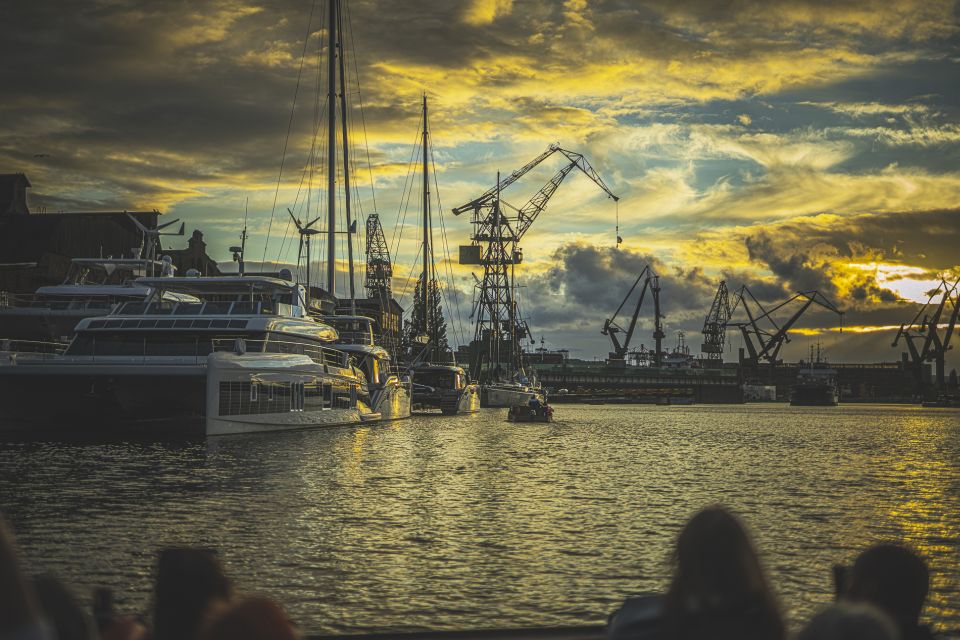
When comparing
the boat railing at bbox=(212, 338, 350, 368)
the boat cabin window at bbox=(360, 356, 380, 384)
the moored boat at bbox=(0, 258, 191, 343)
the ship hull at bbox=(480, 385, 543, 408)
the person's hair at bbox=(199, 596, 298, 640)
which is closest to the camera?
the person's hair at bbox=(199, 596, 298, 640)

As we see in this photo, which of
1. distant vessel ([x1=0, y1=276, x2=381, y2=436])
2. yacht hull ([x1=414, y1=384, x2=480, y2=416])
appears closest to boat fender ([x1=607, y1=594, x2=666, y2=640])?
distant vessel ([x1=0, y1=276, x2=381, y2=436])

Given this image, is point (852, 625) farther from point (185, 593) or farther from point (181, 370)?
point (181, 370)

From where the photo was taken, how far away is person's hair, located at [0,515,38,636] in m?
2.79

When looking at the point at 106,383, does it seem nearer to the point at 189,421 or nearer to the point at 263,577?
the point at 189,421

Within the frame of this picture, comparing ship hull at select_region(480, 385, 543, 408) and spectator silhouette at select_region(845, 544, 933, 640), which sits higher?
spectator silhouette at select_region(845, 544, 933, 640)

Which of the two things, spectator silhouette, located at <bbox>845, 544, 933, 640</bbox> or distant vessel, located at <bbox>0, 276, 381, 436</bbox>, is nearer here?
spectator silhouette, located at <bbox>845, 544, 933, 640</bbox>

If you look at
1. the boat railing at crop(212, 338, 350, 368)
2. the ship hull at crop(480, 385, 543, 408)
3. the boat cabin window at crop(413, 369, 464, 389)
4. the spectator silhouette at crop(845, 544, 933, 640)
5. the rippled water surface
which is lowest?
the ship hull at crop(480, 385, 543, 408)

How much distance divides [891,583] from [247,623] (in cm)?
334

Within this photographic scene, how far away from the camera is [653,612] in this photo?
5168 mm

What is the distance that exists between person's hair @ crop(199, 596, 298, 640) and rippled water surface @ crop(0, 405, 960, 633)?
25.5ft

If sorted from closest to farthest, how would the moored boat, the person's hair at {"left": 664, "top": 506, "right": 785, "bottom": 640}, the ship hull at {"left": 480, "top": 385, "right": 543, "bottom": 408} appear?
the person's hair at {"left": 664, "top": 506, "right": 785, "bottom": 640}
the moored boat
the ship hull at {"left": 480, "top": 385, "right": 543, "bottom": 408}

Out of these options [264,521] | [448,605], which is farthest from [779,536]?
[264,521]

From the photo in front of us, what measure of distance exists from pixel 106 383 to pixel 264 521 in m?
19.4

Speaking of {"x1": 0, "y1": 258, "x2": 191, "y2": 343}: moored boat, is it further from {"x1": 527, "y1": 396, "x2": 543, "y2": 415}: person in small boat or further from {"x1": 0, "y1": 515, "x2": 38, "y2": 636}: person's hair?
{"x1": 0, "y1": 515, "x2": 38, "y2": 636}: person's hair
